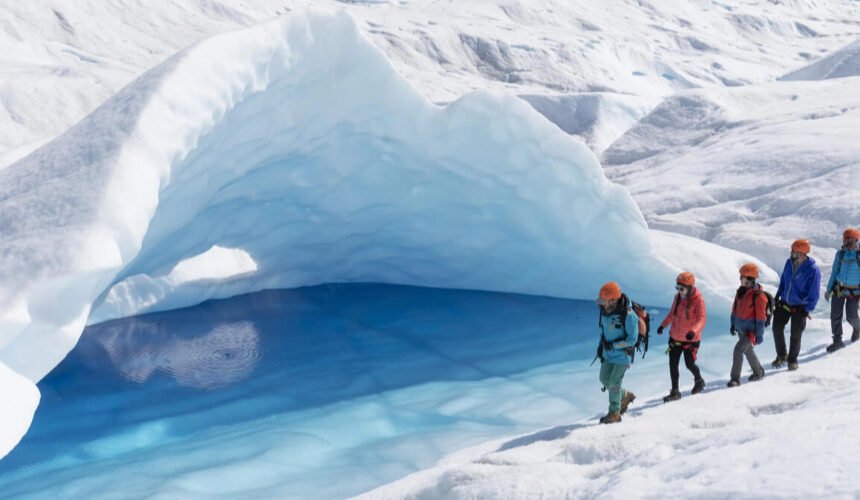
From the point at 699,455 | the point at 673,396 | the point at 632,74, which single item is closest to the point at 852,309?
the point at 673,396

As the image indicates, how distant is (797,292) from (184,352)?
5819mm

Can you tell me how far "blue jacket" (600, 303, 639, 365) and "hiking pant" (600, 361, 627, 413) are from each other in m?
0.05

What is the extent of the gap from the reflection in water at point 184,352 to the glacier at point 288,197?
2.06 ft

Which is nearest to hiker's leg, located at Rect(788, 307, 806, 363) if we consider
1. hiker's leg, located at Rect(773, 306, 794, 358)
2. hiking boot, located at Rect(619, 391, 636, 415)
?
hiker's leg, located at Rect(773, 306, 794, 358)

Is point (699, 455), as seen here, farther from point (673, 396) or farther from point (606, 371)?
point (673, 396)

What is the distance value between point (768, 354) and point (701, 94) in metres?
11.6

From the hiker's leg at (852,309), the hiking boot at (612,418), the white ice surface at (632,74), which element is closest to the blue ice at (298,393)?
the hiking boot at (612,418)

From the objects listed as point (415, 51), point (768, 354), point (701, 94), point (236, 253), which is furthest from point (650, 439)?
point (415, 51)

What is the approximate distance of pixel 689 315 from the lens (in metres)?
5.89

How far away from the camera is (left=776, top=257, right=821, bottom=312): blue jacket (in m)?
6.47

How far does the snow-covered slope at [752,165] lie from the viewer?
11859 millimetres

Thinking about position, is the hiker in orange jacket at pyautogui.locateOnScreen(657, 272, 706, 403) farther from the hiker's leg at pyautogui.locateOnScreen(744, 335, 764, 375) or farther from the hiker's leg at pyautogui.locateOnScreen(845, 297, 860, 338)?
the hiker's leg at pyautogui.locateOnScreen(845, 297, 860, 338)

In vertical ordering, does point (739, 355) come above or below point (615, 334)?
below

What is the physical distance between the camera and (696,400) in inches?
220
